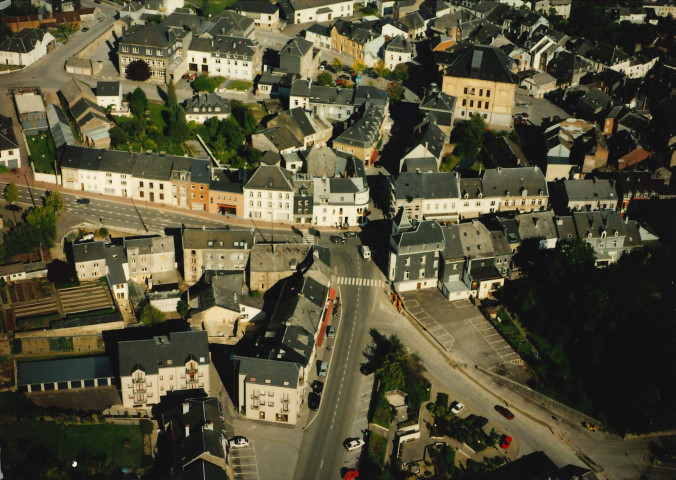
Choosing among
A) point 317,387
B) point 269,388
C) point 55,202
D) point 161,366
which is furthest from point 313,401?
point 55,202

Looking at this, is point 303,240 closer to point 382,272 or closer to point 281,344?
point 382,272

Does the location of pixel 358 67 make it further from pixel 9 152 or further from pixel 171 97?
pixel 9 152

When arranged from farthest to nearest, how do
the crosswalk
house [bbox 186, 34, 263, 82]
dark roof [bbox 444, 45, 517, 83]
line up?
house [bbox 186, 34, 263, 82] < dark roof [bbox 444, 45, 517, 83] < the crosswalk

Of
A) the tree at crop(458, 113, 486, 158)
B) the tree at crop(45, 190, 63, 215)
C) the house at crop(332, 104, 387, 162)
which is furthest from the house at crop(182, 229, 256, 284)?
the tree at crop(458, 113, 486, 158)

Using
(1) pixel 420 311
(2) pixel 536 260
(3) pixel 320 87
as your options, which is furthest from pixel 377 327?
(3) pixel 320 87

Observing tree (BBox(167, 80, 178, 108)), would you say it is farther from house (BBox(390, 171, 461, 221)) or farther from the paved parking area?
the paved parking area

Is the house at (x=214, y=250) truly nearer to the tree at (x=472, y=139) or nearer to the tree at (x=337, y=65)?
the tree at (x=472, y=139)
